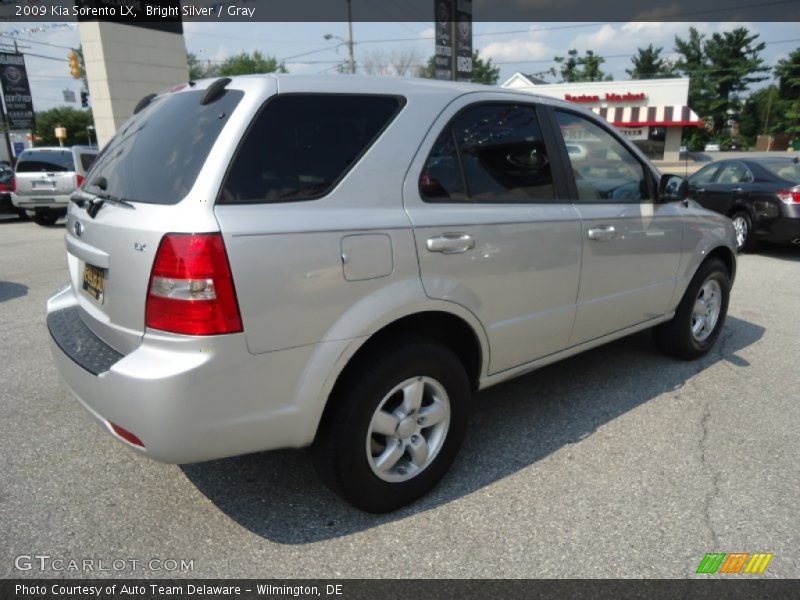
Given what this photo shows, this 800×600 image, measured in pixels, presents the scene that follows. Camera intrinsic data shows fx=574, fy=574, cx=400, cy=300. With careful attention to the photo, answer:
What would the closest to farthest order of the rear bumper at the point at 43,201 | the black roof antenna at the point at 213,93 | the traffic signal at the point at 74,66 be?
the black roof antenna at the point at 213,93 → the rear bumper at the point at 43,201 → the traffic signal at the point at 74,66

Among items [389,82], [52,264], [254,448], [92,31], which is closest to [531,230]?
[389,82]

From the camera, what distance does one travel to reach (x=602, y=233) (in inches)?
Answer: 130

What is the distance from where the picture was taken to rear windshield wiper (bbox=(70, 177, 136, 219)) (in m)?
2.37

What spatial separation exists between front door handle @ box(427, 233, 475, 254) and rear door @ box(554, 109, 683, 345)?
0.91 m

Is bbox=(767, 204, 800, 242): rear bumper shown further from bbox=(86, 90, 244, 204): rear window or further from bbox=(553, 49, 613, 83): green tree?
bbox=(553, 49, 613, 83): green tree

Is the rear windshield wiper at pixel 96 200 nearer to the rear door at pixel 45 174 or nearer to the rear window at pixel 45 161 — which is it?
the rear door at pixel 45 174

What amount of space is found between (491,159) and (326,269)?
119cm

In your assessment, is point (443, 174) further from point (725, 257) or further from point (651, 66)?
point (651, 66)

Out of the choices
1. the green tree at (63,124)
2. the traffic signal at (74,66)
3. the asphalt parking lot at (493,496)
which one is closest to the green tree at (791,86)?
the traffic signal at (74,66)

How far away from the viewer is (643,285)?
375 cm

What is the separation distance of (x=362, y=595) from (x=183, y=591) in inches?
27.0

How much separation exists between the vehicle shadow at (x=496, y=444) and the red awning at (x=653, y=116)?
3496 cm

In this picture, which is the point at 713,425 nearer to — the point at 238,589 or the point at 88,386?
the point at 238,589

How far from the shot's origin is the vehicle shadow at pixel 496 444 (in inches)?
104
